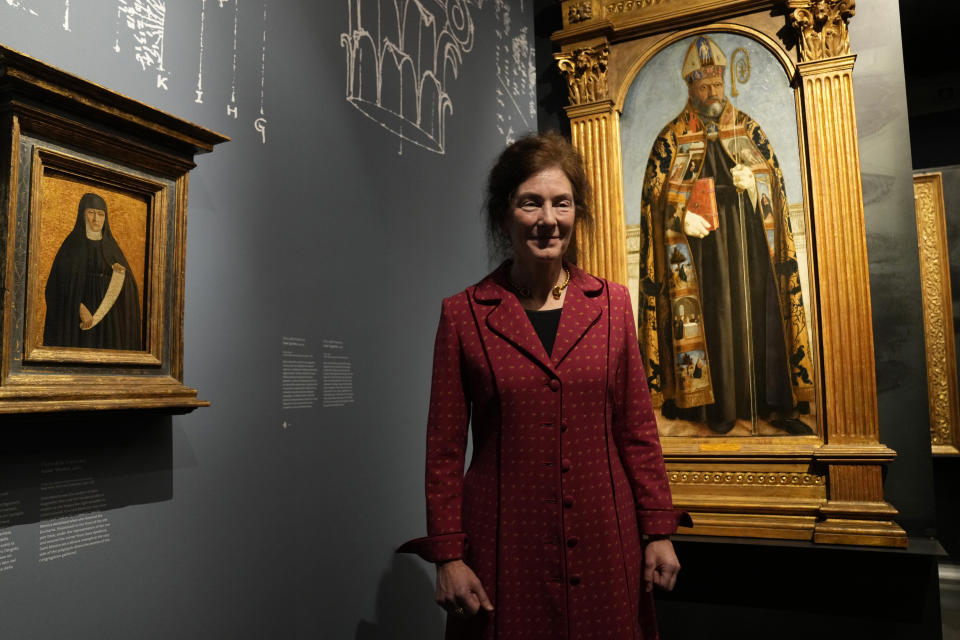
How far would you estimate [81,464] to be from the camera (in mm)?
1519

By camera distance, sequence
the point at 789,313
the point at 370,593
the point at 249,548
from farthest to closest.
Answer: the point at 789,313
the point at 370,593
the point at 249,548

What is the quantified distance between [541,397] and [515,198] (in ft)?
1.70

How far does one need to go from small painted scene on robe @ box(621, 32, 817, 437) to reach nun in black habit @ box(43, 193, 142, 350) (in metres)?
2.54

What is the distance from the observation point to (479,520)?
181cm

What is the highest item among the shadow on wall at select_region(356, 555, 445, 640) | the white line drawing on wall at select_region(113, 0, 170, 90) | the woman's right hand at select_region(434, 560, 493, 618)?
the white line drawing on wall at select_region(113, 0, 170, 90)

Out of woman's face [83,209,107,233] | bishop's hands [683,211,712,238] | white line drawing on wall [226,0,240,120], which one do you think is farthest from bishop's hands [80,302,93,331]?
bishop's hands [683,211,712,238]

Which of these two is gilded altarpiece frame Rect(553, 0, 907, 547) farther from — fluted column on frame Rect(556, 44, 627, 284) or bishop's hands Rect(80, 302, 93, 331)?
bishop's hands Rect(80, 302, 93, 331)

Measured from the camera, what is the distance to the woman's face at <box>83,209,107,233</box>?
5.02ft

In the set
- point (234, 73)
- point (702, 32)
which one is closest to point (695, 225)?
point (702, 32)

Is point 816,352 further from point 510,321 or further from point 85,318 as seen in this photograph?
point 85,318

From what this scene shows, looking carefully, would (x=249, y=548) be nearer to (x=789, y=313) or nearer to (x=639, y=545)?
(x=639, y=545)

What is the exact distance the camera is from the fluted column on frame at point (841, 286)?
3.11 meters

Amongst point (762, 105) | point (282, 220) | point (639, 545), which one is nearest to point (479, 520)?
point (639, 545)

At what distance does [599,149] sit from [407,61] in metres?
1.24
